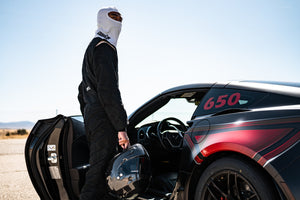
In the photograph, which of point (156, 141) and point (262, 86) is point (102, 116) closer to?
point (156, 141)

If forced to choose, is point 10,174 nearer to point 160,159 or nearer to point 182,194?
point 160,159

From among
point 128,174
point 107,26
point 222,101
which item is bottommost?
point 128,174

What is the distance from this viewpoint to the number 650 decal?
2.23 metres

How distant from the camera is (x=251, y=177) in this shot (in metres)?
1.83

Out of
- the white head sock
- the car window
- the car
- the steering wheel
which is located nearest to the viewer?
the car

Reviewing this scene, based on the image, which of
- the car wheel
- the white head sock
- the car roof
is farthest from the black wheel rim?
the white head sock

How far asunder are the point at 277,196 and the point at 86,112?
5.67ft

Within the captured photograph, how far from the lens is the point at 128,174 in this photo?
2.41 metres

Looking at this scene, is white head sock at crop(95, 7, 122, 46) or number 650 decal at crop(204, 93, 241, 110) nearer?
number 650 decal at crop(204, 93, 241, 110)

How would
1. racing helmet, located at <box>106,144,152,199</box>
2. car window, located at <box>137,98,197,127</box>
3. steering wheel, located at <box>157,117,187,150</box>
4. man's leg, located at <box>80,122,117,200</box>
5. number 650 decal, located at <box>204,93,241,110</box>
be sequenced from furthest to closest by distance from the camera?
steering wheel, located at <box>157,117,187,150</box>
car window, located at <box>137,98,197,127</box>
man's leg, located at <box>80,122,117,200</box>
racing helmet, located at <box>106,144,152,199</box>
number 650 decal, located at <box>204,93,241,110</box>

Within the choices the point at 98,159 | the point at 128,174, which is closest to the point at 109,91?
the point at 98,159

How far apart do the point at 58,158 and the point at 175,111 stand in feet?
4.94

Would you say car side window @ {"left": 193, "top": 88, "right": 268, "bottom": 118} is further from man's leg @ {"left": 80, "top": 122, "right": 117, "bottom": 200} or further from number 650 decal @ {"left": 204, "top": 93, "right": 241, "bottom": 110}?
man's leg @ {"left": 80, "top": 122, "right": 117, "bottom": 200}

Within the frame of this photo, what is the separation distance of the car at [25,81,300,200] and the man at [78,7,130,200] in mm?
337
